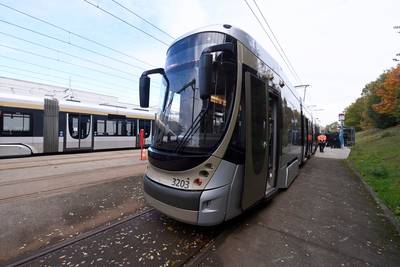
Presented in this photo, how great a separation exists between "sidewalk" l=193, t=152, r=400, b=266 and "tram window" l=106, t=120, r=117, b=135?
1174 centimetres

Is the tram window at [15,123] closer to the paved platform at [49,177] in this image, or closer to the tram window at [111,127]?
the paved platform at [49,177]

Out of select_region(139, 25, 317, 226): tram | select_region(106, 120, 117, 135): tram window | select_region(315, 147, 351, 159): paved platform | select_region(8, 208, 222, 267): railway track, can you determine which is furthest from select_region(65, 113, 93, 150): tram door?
select_region(315, 147, 351, 159): paved platform

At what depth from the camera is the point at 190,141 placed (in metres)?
3.04

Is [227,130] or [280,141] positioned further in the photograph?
[280,141]

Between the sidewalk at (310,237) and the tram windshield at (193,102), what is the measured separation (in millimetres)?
1502

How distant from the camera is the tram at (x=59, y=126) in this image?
9906mm

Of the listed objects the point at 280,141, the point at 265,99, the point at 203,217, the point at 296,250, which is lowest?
the point at 296,250

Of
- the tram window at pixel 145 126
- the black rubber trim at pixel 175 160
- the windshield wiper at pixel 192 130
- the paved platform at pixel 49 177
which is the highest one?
the tram window at pixel 145 126

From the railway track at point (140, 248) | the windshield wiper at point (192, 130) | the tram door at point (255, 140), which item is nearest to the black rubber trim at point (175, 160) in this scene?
the windshield wiper at point (192, 130)

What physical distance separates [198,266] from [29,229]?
2.87 meters

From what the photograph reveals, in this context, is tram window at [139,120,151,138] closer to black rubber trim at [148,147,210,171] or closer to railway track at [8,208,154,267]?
railway track at [8,208,154,267]

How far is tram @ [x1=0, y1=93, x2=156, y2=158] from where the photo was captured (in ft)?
32.5

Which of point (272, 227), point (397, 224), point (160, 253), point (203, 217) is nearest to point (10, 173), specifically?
point (160, 253)

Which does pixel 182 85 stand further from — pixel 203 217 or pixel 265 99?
pixel 203 217
